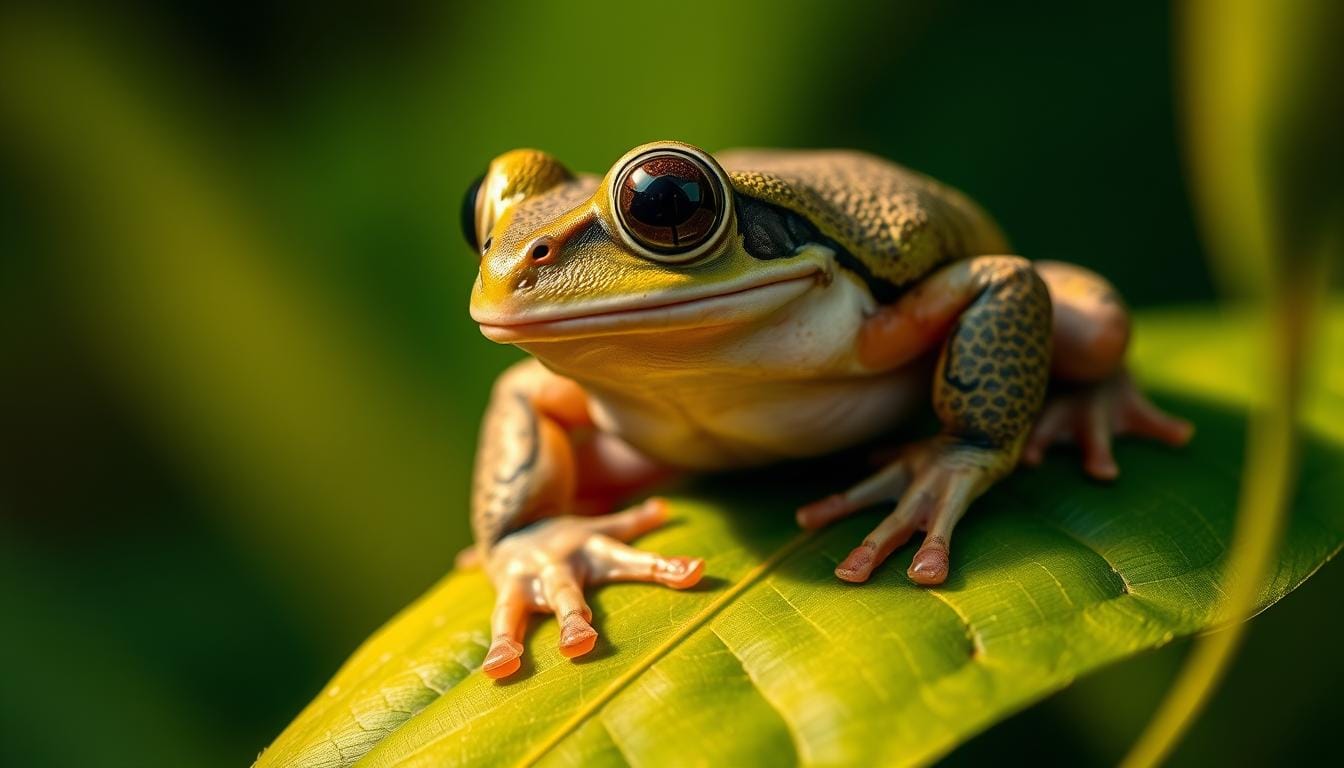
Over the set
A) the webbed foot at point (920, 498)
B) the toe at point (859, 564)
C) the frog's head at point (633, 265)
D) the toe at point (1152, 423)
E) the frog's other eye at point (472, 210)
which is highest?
the frog's other eye at point (472, 210)

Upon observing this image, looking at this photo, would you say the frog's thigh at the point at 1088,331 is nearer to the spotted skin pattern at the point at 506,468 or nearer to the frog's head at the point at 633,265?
the frog's head at the point at 633,265

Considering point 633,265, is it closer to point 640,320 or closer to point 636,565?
point 640,320

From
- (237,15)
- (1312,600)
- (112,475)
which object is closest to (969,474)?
(1312,600)

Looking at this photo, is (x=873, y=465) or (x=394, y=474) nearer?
(x=873, y=465)

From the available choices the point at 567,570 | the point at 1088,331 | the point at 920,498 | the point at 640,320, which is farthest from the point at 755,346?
the point at 1088,331

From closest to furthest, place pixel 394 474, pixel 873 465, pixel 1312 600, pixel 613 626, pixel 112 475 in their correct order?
pixel 613 626 → pixel 873 465 → pixel 1312 600 → pixel 394 474 → pixel 112 475

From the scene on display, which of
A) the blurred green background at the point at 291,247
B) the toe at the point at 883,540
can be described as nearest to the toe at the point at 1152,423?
Answer: the toe at the point at 883,540

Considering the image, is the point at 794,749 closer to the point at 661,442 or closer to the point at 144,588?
the point at 661,442

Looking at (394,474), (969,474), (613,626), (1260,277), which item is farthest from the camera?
(394,474)

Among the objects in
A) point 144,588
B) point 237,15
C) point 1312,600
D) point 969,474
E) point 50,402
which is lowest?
point 1312,600
